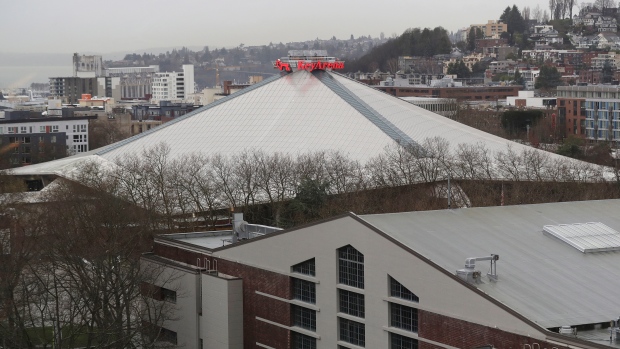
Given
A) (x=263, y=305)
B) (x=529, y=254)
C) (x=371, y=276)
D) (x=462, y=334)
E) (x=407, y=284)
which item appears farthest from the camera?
(x=263, y=305)

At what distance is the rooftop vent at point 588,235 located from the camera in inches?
1196

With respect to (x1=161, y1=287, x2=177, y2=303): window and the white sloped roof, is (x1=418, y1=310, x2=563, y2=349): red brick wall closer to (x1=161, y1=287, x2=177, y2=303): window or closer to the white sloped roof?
(x1=161, y1=287, x2=177, y2=303): window

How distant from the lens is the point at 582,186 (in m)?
56.3

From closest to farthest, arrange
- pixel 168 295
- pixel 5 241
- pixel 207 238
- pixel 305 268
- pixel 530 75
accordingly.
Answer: pixel 305 268 < pixel 168 295 < pixel 207 238 < pixel 5 241 < pixel 530 75

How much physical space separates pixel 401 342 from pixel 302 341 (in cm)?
424

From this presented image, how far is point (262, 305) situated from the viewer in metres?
33.6

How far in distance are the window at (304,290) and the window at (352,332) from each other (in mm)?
1269

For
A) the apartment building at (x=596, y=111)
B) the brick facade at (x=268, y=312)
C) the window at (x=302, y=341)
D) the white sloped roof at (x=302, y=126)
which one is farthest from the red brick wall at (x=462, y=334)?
the apartment building at (x=596, y=111)

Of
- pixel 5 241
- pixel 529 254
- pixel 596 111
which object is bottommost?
pixel 5 241

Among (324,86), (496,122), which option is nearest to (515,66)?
(496,122)

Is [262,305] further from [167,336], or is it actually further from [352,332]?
[167,336]

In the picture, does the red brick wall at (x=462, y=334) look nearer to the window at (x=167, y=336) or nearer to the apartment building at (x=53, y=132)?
the window at (x=167, y=336)

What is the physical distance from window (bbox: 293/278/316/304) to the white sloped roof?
1141 inches

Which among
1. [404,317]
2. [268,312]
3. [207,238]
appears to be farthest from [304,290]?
[207,238]
